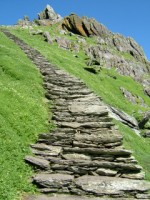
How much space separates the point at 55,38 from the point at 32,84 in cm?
6213

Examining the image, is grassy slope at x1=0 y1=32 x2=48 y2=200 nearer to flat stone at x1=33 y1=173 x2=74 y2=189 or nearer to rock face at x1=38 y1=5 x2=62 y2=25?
flat stone at x1=33 y1=173 x2=74 y2=189

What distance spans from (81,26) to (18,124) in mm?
93070

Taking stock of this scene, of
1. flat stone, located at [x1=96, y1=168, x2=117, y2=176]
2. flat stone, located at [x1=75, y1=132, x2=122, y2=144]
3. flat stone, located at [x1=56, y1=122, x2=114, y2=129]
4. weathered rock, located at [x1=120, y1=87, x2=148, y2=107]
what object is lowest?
flat stone, located at [x1=96, y1=168, x2=117, y2=176]

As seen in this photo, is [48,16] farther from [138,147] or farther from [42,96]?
[138,147]

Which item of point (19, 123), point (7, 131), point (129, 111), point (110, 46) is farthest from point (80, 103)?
point (110, 46)

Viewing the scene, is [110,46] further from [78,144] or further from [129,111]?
[78,144]

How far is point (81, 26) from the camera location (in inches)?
4409

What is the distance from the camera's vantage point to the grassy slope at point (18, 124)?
16.4 metres

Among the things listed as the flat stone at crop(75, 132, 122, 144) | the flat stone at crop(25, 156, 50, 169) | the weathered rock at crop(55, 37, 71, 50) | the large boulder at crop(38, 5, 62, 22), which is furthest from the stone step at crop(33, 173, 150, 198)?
the large boulder at crop(38, 5, 62, 22)

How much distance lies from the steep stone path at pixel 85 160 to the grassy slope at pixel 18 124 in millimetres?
680

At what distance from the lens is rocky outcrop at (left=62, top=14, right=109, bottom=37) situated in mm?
110938

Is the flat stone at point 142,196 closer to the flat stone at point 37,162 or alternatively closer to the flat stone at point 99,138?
the flat stone at point 99,138

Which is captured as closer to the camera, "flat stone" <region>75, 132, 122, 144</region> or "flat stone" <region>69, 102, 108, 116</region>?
"flat stone" <region>75, 132, 122, 144</region>

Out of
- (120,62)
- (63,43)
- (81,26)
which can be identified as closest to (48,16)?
(81,26)
